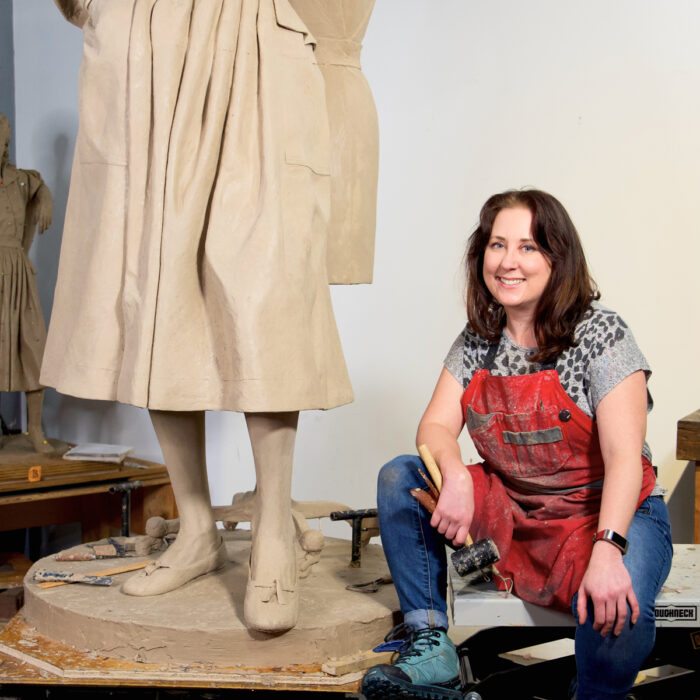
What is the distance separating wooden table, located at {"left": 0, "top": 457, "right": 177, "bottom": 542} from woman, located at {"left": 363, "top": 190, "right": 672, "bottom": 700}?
1681 mm

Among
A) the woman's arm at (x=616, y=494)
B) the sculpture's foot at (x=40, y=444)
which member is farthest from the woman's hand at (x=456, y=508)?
the sculpture's foot at (x=40, y=444)

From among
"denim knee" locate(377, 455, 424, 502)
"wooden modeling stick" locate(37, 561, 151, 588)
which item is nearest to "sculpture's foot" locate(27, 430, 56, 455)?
"wooden modeling stick" locate(37, 561, 151, 588)

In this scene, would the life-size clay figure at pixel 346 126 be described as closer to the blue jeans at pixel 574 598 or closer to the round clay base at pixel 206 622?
the blue jeans at pixel 574 598

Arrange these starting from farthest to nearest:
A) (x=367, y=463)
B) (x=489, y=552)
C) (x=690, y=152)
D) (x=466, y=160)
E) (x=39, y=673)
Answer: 1. (x=367, y=463)
2. (x=466, y=160)
3. (x=690, y=152)
4. (x=39, y=673)
5. (x=489, y=552)

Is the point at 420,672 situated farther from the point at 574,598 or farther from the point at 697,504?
the point at 697,504

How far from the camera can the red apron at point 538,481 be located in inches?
68.6

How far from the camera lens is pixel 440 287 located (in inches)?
125

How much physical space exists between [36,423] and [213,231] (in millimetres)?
2265

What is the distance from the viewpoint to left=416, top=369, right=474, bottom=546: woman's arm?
5.72 ft

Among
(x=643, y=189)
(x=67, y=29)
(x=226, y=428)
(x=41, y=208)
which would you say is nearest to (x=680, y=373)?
(x=643, y=189)

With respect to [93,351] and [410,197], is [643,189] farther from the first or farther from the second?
[93,351]

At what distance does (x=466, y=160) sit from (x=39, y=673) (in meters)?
2.00

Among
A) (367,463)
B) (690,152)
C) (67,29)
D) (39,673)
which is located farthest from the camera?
(67,29)

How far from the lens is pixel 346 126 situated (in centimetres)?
235
